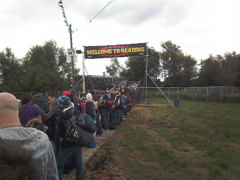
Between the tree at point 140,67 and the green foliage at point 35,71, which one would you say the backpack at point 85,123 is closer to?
the green foliage at point 35,71

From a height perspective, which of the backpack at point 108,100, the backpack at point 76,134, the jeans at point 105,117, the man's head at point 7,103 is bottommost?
the jeans at point 105,117

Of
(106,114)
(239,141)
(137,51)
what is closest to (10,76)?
(137,51)

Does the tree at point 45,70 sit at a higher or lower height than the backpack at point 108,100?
higher

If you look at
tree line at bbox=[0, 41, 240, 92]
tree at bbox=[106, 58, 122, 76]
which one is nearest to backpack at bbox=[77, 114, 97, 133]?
tree line at bbox=[0, 41, 240, 92]

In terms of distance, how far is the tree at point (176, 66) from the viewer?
1682 inches

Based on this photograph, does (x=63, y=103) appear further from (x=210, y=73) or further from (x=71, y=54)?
(x=210, y=73)

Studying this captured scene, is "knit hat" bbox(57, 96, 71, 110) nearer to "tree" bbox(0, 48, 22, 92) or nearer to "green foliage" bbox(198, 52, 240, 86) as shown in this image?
"tree" bbox(0, 48, 22, 92)

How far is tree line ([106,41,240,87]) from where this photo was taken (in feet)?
128

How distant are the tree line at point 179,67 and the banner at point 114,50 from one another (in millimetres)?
27202

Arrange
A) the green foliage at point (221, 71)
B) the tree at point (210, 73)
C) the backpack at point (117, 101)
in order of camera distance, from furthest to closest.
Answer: the tree at point (210, 73)
the green foliage at point (221, 71)
the backpack at point (117, 101)

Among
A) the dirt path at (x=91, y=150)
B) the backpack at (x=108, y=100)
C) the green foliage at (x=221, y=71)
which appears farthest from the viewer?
the green foliage at (x=221, y=71)

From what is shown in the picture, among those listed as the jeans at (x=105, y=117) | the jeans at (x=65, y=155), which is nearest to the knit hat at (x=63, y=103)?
the jeans at (x=65, y=155)

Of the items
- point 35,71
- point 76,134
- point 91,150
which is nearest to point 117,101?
point 91,150

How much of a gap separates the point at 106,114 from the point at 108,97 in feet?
2.83
